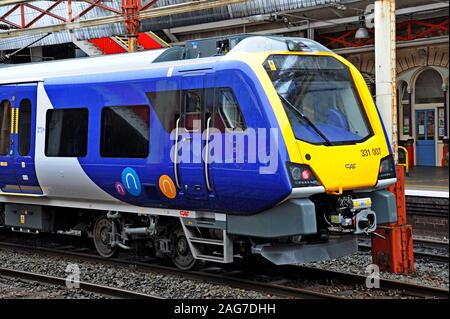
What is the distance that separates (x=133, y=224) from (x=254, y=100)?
3175 millimetres

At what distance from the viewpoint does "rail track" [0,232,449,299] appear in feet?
26.9

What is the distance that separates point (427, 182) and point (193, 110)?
31.3ft

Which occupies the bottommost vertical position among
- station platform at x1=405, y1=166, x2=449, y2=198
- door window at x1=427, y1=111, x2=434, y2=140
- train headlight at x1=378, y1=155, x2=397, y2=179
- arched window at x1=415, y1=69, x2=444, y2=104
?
station platform at x1=405, y1=166, x2=449, y2=198

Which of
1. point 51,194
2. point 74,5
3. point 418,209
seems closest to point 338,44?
point 74,5

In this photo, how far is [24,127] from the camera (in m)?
11.3

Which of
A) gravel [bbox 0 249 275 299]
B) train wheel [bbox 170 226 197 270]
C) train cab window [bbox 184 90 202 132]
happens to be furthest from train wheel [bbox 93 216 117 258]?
train cab window [bbox 184 90 202 132]

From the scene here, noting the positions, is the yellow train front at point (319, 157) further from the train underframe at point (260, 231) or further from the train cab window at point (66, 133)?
the train cab window at point (66, 133)

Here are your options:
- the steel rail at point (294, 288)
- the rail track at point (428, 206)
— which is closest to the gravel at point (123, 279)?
the steel rail at point (294, 288)

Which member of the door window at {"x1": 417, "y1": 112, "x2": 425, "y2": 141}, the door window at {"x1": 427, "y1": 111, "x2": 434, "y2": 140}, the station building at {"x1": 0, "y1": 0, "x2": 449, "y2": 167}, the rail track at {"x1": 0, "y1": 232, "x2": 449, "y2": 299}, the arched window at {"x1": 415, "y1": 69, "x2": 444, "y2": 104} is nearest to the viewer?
the rail track at {"x1": 0, "y1": 232, "x2": 449, "y2": 299}

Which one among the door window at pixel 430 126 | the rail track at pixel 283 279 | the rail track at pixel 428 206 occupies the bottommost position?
the rail track at pixel 283 279

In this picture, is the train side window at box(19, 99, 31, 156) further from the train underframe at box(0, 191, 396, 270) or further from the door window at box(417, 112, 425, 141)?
the door window at box(417, 112, 425, 141)

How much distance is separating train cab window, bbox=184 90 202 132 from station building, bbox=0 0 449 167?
8.17m

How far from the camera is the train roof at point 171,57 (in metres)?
8.95

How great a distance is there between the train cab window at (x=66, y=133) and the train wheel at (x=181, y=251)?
183 centimetres
